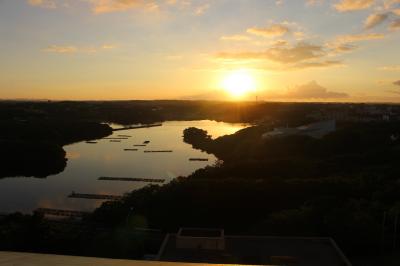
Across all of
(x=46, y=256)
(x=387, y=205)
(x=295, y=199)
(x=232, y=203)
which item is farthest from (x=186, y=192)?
(x=46, y=256)

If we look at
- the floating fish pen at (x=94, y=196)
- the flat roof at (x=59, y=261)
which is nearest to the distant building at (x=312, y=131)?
Result: the floating fish pen at (x=94, y=196)

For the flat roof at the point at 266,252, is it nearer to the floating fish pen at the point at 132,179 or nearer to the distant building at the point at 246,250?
the distant building at the point at 246,250

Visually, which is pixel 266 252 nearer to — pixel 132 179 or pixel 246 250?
pixel 246 250

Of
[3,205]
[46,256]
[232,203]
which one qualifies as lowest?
[3,205]

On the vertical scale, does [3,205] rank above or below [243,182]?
below

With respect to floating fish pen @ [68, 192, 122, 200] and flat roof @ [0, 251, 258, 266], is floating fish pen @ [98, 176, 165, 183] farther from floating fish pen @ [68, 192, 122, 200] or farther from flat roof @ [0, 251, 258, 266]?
flat roof @ [0, 251, 258, 266]

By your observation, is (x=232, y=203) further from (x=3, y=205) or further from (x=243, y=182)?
(x=3, y=205)

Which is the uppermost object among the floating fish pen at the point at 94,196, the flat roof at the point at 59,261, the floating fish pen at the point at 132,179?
the flat roof at the point at 59,261
